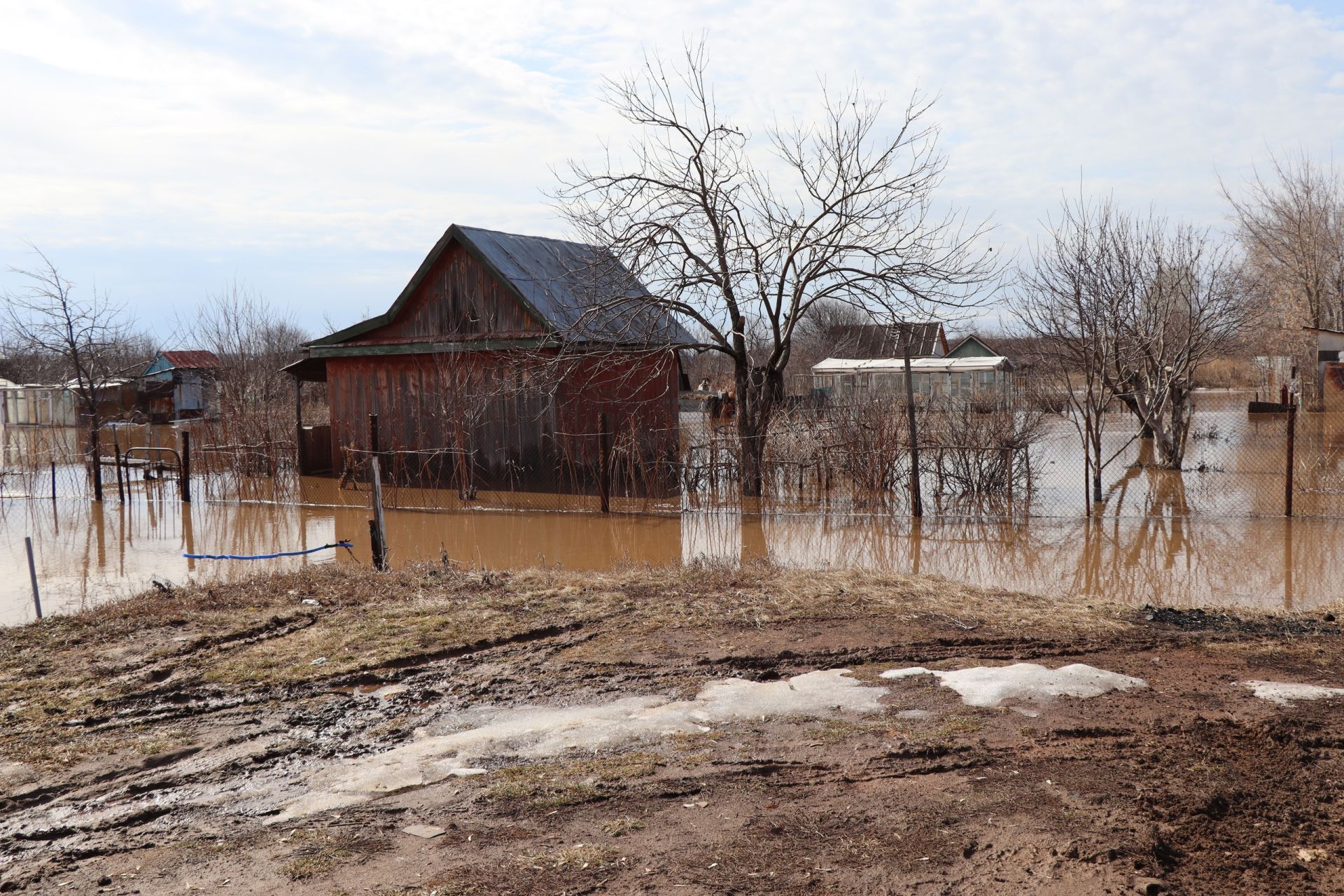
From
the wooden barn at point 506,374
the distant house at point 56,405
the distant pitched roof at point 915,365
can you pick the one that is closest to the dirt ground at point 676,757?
the wooden barn at point 506,374

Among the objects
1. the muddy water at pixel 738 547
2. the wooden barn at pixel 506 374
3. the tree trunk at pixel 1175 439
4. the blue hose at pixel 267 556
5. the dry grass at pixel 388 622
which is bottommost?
the muddy water at pixel 738 547

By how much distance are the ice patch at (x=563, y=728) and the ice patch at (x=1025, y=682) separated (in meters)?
0.47

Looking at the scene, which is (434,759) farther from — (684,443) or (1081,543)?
(684,443)

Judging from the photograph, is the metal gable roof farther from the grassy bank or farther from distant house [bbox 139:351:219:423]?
the grassy bank

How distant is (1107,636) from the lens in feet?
23.5

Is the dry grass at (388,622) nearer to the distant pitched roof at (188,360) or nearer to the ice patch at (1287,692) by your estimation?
the ice patch at (1287,692)

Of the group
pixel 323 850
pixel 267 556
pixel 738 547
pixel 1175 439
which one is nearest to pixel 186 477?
pixel 267 556

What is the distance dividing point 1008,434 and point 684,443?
6.35 m

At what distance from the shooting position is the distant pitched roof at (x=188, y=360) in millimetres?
45219

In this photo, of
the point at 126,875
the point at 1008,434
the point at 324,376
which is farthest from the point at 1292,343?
the point at 126,875

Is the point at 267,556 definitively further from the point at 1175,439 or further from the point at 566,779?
the point at 1175,439

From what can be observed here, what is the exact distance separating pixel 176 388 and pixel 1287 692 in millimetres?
47965

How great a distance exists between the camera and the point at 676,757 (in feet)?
16.4

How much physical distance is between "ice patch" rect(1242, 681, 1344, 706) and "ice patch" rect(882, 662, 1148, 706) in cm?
59
